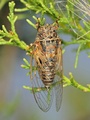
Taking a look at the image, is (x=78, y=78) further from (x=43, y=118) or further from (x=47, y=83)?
(x=47, y=83)

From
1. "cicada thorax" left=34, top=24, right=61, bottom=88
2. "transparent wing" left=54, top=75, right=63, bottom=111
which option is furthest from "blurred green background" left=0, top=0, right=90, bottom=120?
"transparent wing" left=54, top=75, right=63, bottom=111

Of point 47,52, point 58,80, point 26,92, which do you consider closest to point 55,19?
point 47,52

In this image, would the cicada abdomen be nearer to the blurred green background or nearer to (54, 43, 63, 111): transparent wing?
(54, 43, 63, 111): transparent wing

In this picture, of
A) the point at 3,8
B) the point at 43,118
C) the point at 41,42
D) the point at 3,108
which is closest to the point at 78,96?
the point at 43,118

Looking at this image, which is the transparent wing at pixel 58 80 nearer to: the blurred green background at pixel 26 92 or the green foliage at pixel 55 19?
the green foliage at pixel 55 19

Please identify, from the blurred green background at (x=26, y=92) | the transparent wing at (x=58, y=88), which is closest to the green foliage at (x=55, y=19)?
the transparent wing at (x=58, y=88)
